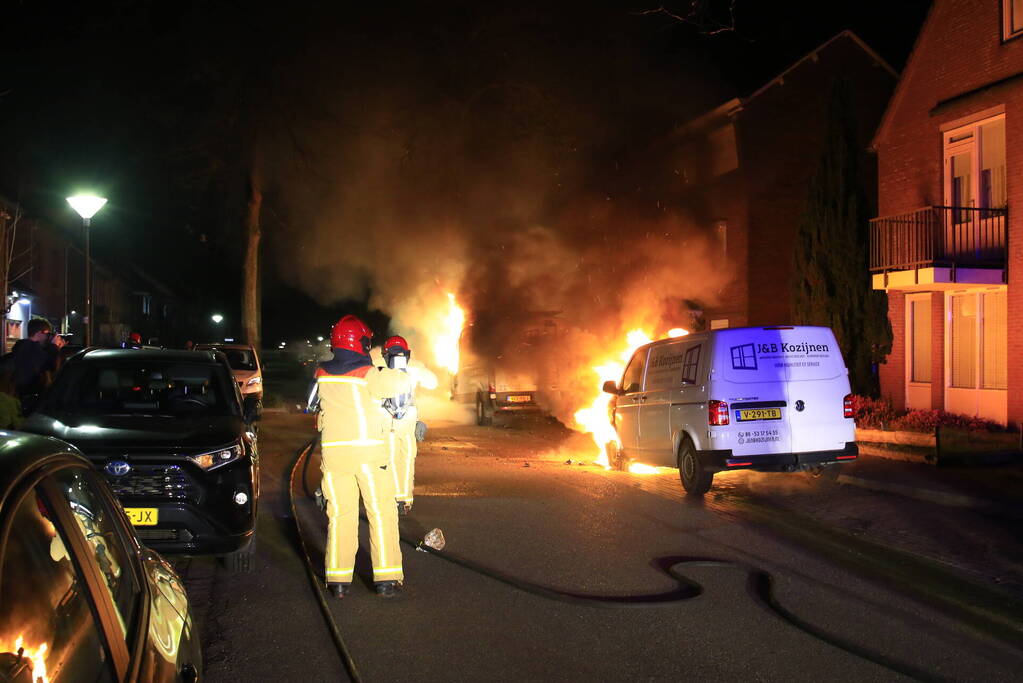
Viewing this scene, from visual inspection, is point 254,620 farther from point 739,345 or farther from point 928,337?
point 928,337

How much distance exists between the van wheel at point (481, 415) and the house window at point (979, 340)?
31.3 ft

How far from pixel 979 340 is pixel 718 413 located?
8.07 metres

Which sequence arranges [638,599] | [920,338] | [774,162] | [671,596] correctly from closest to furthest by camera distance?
[638,599], [671,596], [920,338], [774,162]

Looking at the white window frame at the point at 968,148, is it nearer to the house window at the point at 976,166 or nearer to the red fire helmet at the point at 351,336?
the house window at the point at 976,166

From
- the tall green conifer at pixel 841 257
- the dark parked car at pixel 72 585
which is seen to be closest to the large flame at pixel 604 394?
the tall green conifer at pixel 841 257

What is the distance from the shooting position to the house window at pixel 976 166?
49.8 ft

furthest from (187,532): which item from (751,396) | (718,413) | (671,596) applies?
(751,396)

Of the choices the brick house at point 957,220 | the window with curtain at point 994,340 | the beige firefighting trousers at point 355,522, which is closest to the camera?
the beige firefighting trousers at point 355,522

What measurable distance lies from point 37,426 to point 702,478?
21.8 ft

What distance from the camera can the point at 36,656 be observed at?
6.33 ft

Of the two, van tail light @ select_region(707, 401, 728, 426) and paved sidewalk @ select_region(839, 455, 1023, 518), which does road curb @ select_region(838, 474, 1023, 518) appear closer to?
paved sidewalk @ select_region(839, 455, 1023, 518)

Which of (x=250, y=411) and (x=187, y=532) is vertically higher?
(x=250, y=411)

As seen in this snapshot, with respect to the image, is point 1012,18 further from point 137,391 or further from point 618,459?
point 137,391

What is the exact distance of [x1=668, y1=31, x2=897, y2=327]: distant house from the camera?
23578mm
